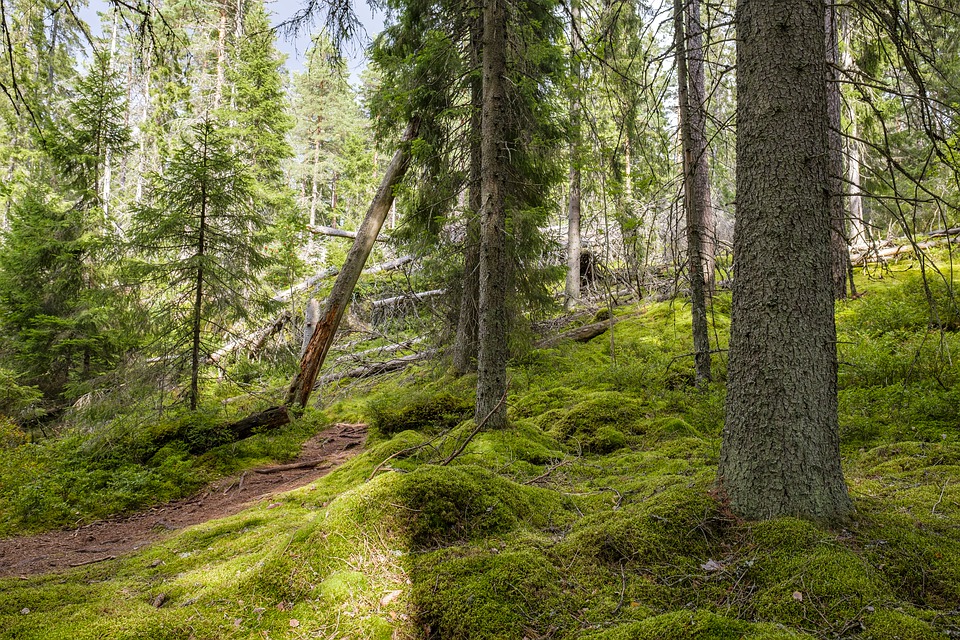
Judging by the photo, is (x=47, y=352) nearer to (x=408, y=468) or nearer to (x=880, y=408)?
(x=408, y=468)

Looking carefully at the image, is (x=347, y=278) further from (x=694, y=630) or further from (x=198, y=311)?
(x=694, y=630)

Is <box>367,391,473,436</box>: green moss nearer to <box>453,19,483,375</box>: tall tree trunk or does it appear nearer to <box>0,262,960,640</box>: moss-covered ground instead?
<box>453,19,483,375</box>: tall tree trunk

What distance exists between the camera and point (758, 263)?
3.05 m

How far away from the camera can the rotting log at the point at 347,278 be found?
8.70 meters

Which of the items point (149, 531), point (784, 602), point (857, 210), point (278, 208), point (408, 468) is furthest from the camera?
point (278, 208)

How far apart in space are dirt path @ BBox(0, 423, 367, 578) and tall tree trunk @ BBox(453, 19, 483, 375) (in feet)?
8.28

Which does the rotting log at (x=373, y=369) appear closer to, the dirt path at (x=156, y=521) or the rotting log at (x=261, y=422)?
the rotting log at (x=261, y=422)

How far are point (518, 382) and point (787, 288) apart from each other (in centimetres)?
625

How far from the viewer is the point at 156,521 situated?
587 centimetres

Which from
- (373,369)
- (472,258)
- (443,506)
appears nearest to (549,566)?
(443,506)

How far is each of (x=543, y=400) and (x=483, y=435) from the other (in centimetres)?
234

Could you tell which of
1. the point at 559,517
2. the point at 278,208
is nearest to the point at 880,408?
the point at 559,517

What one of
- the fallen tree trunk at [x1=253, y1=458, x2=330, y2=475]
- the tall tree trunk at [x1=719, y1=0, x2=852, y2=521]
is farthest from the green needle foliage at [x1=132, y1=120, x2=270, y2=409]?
the tall tree trunk at [x1=719, y1=0, x2=852, y2=521]

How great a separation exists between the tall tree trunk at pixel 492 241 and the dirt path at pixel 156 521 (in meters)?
2.92
